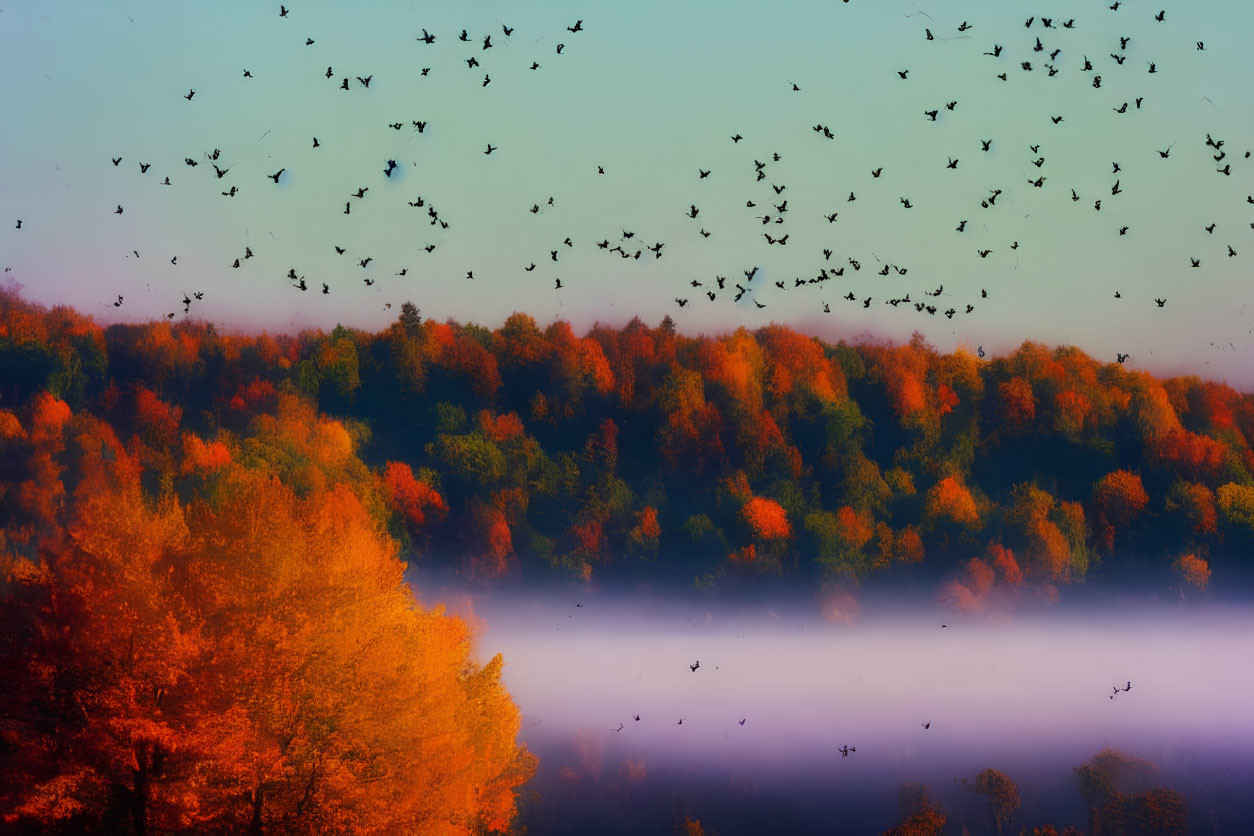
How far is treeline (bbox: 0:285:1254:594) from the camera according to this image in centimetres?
9919

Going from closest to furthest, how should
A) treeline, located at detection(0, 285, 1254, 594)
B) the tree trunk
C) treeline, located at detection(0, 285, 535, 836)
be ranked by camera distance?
treeline, located at detection(0, 285, 535, 836), the tree trunk, treeline, located at detection(0, 285, 1254, 594)

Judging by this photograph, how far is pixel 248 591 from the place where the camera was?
28.3m

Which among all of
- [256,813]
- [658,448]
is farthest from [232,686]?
[658,448]

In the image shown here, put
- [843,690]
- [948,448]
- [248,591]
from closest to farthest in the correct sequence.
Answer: [248,591] → [843,690] → [948,448]

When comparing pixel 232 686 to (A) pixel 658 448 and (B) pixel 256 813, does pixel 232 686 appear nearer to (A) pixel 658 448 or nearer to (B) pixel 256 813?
(B) pixel 256 813

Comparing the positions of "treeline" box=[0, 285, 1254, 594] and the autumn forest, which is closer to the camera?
the autumn forest

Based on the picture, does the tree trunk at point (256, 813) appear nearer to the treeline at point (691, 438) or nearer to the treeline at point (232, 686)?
the treeline at point (232, 686)

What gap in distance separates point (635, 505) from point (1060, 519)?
34.3 metres

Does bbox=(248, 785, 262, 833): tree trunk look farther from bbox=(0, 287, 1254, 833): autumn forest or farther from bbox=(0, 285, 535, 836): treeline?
bbox=(0, 287, 1254, 833): autumn forest

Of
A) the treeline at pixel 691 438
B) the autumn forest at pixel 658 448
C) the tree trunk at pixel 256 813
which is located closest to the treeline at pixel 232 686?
the tree trunk at pixel 256 813

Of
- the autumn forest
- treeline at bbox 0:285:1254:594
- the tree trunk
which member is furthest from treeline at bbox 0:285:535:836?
treeline at bbox 0:285:1254:594

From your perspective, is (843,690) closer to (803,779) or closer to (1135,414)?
(803,779)

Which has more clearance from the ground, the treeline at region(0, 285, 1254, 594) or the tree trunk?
the treeline at region(0, 285, 1254, 594)

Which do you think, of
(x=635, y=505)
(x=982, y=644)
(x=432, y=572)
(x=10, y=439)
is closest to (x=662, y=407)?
(x=635, y=505)
